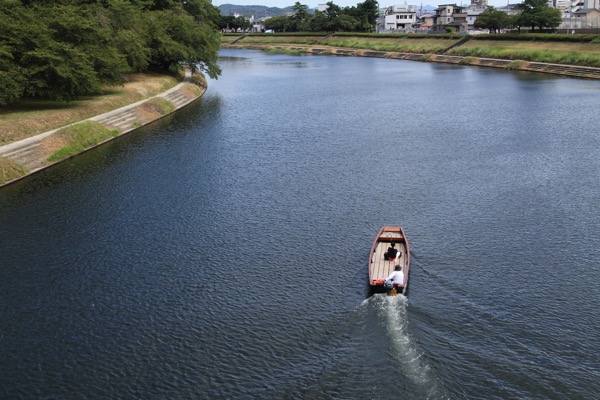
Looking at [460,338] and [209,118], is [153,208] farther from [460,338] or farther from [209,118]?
[209,118]

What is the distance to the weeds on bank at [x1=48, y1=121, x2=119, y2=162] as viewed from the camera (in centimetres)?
5053

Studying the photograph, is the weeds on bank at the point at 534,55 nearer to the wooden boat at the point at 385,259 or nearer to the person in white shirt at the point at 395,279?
Result: the wooden boat at the point at 385,259

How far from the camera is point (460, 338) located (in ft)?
73.3

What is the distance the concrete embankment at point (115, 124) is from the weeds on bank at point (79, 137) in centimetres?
48

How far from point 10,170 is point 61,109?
17.0 meters

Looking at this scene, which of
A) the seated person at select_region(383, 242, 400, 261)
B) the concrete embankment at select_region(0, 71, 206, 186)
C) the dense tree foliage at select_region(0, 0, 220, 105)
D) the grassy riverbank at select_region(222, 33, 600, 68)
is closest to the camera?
the seated person at select_region(383, 242, 400, 261)

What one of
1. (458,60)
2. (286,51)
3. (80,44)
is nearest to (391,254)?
(80,44)

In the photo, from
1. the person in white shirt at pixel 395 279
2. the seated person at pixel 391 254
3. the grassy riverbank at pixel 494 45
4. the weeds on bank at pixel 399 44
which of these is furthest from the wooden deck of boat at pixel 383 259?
the weeds on bank at pixel 399 44

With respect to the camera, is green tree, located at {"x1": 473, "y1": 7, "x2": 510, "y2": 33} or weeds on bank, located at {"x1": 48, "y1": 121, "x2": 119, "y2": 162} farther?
green tree, located at {"x1": 473, "y1": 7, "x2": 510, "y2": 33}

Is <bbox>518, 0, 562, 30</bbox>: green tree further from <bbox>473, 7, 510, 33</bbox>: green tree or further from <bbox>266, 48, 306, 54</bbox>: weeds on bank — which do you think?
<bbox>266, 48, 306, 54</bbox>: weeds on bank

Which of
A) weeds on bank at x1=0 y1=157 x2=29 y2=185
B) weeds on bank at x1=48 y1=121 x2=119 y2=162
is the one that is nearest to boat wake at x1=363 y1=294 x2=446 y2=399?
weeds on bank at x1=0 y1=157 x2=29 y2=185

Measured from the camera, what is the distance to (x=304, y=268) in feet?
93.9

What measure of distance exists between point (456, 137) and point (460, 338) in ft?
Result: 114

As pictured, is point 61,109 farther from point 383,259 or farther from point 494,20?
point 494,20
